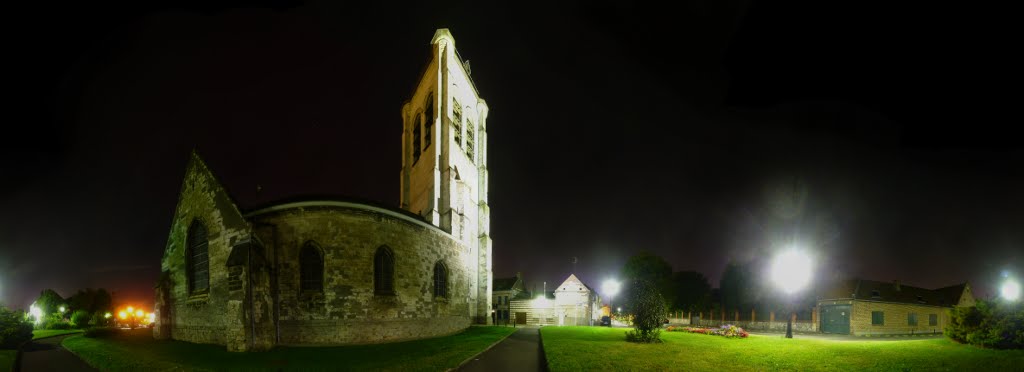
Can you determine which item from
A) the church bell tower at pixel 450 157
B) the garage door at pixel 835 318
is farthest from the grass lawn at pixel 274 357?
the garage door at pixel 835 318

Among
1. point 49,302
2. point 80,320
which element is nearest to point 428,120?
point 80,320

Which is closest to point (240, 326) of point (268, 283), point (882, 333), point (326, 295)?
point (268, 283)

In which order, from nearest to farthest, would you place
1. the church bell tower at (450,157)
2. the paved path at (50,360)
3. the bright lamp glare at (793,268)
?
the paved path at (50,360) < the bright lamp glare at (793,268) < the church bell tower at (450,157)

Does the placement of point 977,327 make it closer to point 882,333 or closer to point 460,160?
point 882,333

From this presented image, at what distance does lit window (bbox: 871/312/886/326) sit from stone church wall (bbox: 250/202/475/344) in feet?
123

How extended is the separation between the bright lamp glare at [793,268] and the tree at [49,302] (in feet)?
238

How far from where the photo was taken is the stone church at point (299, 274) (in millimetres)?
16281

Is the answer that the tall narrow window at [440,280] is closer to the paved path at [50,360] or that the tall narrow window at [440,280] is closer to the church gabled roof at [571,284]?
the paved path at [50,360]

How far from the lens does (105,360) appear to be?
43.4ft

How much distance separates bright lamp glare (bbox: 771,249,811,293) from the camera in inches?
958

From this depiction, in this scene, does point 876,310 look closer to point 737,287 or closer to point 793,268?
point 737,287

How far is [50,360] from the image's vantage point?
14773 millimetres

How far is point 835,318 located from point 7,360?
161ft

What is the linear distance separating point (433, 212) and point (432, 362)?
18.6 meters
